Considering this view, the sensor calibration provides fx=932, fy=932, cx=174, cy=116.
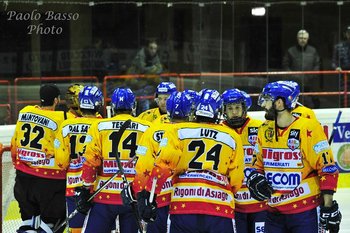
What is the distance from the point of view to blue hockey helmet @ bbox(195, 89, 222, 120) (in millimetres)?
5574

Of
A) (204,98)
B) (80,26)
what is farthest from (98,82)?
(204,98)

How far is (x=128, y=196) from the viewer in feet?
19.4

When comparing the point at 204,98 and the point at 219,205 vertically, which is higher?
the point at 204,98

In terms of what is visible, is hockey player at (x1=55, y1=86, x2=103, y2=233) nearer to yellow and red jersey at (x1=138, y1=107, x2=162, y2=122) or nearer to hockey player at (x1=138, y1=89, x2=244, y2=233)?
yellow and red jersey at (x1=138, y1=107, x2=162, y2=122)

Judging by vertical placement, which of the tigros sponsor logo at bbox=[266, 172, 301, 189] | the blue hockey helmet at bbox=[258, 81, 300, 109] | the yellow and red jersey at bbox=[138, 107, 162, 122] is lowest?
the tigros sponsor logo at bbox=[266, 172, 301, 189]

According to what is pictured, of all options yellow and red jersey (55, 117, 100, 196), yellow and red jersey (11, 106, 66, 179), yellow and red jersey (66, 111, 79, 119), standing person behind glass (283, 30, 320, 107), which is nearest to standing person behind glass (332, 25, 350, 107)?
standing person behind glass (283, 30, 320, 107)

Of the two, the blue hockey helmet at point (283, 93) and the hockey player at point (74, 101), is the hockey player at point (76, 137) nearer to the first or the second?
the hockey player at point (74, 101)

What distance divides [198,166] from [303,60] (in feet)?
24.5

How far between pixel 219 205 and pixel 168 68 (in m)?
6.99

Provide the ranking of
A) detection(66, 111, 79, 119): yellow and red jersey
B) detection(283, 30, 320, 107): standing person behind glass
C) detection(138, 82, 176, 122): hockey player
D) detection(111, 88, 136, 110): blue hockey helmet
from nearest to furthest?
1. detection(111, 88, 136, 110): blue hockey helmet
2. detection(66, 111, 79, 119): yellow and red jersey
3. detection(138, 82, 176, 122): hockey player
4. detection(283, 30, 320, 107): standing person behind glass

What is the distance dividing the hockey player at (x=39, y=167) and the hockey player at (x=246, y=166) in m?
1.44

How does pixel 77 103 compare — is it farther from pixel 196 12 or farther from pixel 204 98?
pixel 196 12

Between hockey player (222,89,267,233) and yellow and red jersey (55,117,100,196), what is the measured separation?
39.5 inches

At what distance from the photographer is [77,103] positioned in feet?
24.8
